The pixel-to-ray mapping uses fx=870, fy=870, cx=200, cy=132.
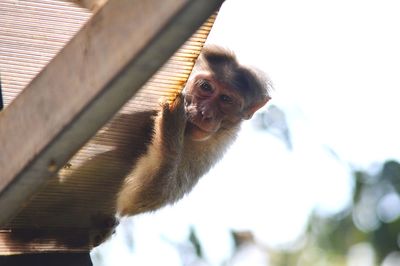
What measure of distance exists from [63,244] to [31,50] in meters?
1.16

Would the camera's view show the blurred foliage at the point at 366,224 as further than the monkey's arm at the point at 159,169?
No

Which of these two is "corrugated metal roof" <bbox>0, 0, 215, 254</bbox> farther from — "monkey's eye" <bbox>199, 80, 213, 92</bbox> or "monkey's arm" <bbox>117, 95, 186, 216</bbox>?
"monkey's eye" <bbox>199, 80, 213, 92</bbox>

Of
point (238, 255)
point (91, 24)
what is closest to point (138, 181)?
point (91, 24)

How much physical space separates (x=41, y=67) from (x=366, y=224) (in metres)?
1.95

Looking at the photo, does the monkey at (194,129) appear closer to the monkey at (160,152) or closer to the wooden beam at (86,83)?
the monkey at (160,152)

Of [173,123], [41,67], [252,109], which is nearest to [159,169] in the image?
[173,123]

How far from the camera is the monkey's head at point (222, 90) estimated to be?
211 inches

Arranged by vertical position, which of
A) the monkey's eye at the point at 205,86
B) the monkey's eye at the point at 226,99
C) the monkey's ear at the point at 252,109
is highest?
the monkey's eye at the point at 205,86

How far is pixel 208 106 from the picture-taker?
5324 millimetres

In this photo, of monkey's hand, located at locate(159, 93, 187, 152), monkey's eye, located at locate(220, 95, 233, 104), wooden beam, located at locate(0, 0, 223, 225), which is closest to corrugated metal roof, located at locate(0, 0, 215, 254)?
monkey's hand, located at locate(159, 93, 187, 152)

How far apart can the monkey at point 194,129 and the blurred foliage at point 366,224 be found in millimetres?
885

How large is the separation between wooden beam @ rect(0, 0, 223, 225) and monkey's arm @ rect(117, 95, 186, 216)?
4.79ft

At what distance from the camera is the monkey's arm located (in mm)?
4348

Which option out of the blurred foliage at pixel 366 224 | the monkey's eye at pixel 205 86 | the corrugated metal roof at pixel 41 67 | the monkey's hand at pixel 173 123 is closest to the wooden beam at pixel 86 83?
the corrugated metal roof at pixel 41 67
